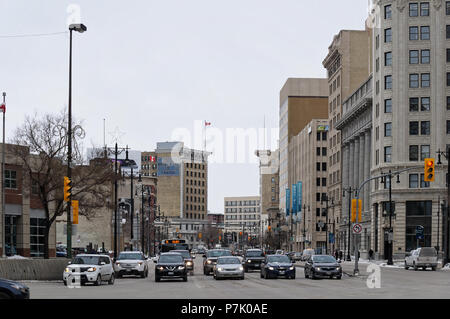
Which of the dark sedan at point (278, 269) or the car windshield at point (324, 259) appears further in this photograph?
the dark sedan at point (278, 269)

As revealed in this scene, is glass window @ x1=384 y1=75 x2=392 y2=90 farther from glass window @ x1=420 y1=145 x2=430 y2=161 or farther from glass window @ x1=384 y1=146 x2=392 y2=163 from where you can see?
glass window @ x1=420 y1=145 x2=430 y2=161

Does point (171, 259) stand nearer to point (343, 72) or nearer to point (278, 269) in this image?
point (278, 269)

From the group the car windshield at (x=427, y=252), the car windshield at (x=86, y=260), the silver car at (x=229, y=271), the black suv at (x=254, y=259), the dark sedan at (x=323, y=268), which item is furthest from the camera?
the car windshield at (x=427, y=252)

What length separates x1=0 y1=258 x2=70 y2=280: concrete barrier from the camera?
142 ft

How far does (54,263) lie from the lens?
4478 centimetres

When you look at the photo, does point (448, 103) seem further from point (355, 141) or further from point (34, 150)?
point (34, 150)

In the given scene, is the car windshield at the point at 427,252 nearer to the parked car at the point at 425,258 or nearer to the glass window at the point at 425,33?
the parked car at the point at 425,258

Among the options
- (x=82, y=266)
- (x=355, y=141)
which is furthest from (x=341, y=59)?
(x=82, y=266)

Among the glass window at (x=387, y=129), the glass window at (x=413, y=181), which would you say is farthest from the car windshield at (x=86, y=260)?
the glass window at (x=387, y=129)

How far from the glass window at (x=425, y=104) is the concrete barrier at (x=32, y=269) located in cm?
6643

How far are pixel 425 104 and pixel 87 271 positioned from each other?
70895 mm

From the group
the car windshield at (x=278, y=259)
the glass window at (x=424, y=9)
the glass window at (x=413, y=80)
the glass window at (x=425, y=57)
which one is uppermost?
the glass window at (x=424, y=9)

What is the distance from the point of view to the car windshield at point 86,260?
39719mm

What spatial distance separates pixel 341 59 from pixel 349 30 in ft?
16.4
